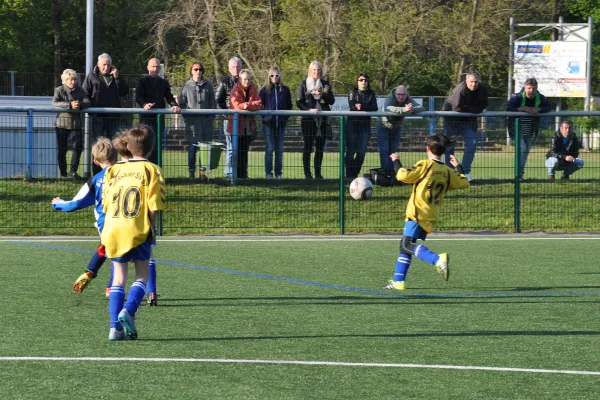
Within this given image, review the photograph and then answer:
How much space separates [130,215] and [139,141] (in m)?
0.50

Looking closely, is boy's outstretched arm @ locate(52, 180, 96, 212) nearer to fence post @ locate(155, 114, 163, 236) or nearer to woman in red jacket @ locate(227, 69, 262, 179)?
fence post @ locate(155, 114, 163, 236)

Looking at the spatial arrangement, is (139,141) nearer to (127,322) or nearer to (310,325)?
(127,322)

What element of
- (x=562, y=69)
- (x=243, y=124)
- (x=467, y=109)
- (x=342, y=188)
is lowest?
(x=342, y=188)

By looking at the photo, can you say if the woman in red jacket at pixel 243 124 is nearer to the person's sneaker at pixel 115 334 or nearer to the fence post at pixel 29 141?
the fence post at pixel 29 141

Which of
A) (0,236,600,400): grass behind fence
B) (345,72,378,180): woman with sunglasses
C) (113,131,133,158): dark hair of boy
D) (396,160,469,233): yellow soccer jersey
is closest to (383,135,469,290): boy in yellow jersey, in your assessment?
(396,160,469,233): yellow soccer jersey

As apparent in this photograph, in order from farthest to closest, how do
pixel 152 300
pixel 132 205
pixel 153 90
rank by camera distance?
pixel 153 90 → pixel 152 300 → pixel 132 205

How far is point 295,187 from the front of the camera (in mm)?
15383

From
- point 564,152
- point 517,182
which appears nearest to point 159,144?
point 517,182

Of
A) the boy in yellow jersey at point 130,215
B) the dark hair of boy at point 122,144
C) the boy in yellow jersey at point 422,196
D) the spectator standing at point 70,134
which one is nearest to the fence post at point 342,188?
the spectator standing at point 70,134

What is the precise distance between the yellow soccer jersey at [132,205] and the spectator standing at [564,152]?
936 cm

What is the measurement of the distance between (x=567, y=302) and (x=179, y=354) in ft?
12.8

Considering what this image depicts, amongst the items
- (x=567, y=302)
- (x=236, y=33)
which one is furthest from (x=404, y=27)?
(x=567, y=302)

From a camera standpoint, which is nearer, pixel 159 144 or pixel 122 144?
pixel 122 144

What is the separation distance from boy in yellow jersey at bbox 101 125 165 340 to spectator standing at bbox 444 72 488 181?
8402 millimetres
